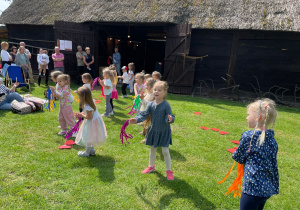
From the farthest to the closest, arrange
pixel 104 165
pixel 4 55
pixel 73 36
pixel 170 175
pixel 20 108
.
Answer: pixel 73 36
pixel 4 55
pixel 20 108
pixel 104 165
pixel 170 175

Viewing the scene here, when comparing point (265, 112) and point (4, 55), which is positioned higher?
point (4, 55)

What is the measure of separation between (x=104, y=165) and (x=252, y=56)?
32.6 feet

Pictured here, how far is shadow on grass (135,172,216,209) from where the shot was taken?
3.07 m

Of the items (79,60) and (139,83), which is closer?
(139,83)

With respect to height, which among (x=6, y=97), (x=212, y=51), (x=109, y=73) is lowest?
(x=6, y=97)

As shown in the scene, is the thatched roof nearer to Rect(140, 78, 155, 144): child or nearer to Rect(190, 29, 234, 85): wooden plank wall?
Rect(190, 29, 234, 85): wooden plank wall

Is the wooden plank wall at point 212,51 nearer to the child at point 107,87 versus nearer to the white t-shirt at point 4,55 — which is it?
the child at point 107,87

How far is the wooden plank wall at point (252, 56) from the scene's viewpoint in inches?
417

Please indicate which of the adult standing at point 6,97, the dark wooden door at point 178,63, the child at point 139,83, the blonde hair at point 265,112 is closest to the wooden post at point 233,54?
the dark wooden door at point 178,63

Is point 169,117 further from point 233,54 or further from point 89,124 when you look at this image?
point 233,54

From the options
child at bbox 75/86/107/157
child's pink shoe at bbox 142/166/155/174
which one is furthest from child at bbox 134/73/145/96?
child's pink shoe at bbox 142/166/155/174

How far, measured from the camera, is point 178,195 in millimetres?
3262

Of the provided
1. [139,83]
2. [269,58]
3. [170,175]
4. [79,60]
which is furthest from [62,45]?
[269,58]

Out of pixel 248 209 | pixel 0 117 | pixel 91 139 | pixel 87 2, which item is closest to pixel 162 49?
pixel 87 2
